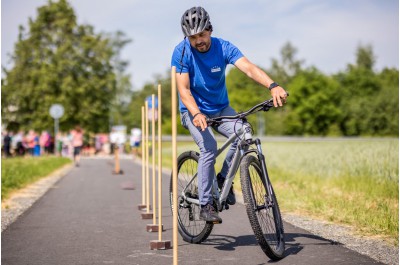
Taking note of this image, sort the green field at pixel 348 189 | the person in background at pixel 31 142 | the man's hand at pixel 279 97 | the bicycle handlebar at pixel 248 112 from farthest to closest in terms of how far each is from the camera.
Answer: the person in background at pixel 31 142, the green field at pixel 348 189, the bicycle handlebar at pixel 248 112, the man's hand at pixel 279 97

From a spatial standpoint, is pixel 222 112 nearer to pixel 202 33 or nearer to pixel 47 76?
pixel 202 33

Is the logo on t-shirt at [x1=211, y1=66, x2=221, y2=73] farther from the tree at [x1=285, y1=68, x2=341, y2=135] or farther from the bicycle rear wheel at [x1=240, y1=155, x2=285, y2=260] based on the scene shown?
the tree at [x1=285, y1=68, x2=341, y2=135]

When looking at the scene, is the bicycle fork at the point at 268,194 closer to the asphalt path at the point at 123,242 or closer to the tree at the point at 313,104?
the asphalt path at the point at 123,242

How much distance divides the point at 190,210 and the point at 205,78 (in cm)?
143

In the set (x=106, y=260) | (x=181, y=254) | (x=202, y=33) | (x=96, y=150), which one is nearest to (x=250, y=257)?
(x=181, y=254)

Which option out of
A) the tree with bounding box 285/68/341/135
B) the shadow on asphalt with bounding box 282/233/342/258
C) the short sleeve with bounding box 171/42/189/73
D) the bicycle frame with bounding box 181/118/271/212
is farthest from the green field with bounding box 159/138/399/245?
the tree with bounding box 285/68/341/135

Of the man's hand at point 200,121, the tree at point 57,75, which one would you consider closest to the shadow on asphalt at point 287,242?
the man's hand at point 200,121

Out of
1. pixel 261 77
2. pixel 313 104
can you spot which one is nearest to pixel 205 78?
pixel 261 77

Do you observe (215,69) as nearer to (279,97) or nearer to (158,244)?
(279,97)

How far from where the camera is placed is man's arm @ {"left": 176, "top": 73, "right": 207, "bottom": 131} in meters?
5.24

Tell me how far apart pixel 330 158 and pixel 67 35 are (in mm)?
38673

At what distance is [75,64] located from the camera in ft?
162

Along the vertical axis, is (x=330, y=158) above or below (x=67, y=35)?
below

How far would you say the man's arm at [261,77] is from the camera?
5.02 m
